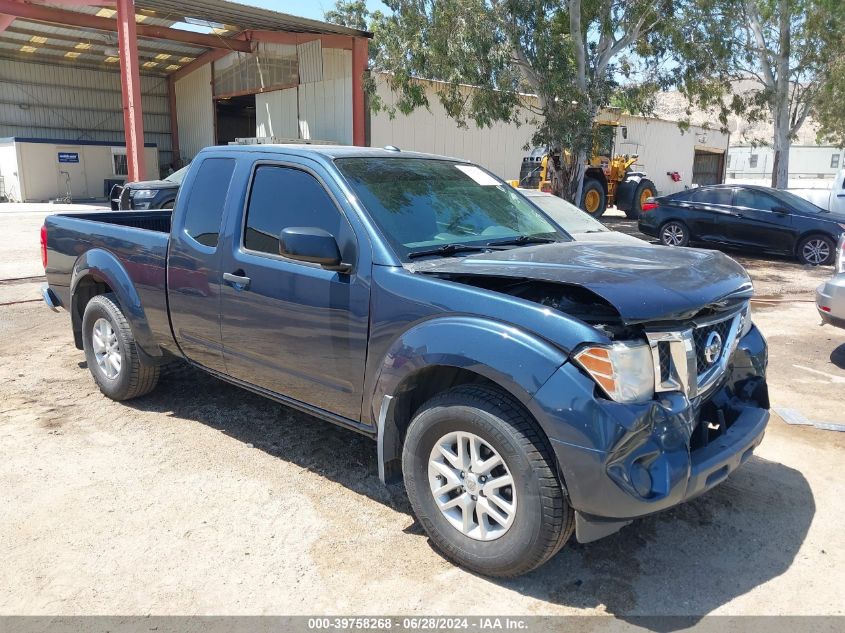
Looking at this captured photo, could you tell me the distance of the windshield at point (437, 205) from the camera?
379 centimetres

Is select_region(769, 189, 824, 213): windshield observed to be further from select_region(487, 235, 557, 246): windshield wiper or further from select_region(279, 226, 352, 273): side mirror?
select_region(279, 226, 352, 273): side mirror

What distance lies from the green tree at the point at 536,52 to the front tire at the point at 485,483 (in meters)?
12.3

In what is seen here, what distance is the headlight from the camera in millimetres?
2814

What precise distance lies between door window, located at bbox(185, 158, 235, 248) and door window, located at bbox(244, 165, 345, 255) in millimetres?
284

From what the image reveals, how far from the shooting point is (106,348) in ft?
17.9

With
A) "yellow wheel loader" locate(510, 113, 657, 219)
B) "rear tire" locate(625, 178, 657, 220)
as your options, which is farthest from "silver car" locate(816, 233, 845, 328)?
"rear tire" locate(625, 178, 657, 220)

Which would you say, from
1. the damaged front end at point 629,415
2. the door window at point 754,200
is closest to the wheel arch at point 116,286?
the damaged front end at point 629,415

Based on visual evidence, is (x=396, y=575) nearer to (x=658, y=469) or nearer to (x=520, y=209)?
(x=658, y=469)

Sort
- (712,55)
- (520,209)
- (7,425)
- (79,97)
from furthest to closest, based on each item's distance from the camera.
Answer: (79,97)
(712,55)
(7,425)
(520,209)

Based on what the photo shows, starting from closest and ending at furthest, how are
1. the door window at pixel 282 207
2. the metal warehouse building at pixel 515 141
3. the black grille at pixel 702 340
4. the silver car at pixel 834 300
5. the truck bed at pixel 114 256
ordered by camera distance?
the black grille at pixel 702 340, the door window at pixel 282 207, the truck bed at pixel 114 256, the silver car at pixel 834 300, the metal warehouse building at pixel 515 141

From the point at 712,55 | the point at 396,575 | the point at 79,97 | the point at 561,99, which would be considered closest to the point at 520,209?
the point at 396,575

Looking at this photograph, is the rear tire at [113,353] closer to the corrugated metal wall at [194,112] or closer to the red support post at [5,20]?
the red support post at [5,20]

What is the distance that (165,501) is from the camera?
3.93 metres

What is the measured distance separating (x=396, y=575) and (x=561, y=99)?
1303 centimetres
